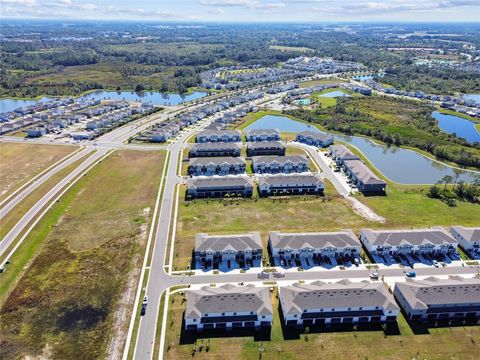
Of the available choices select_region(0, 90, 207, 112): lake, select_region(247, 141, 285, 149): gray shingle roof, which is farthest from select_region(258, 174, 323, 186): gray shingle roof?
select_region(0, 90, 207, 112): lake

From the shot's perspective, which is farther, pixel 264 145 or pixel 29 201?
pixel 264 145

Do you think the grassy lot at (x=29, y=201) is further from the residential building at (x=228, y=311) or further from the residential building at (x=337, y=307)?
the residential building at (x=337, y=307)

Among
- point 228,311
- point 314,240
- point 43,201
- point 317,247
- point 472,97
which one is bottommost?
point 472,97

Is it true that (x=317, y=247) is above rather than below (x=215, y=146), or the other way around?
above

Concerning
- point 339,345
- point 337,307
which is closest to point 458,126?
point 337,307

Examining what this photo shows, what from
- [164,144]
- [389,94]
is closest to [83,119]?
[164,144]

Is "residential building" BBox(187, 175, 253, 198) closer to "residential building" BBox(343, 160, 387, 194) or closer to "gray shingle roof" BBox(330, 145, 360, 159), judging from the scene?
"residential building" BBox(343, 160, 387, 194)

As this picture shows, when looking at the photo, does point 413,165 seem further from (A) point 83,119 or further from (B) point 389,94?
(A) point 83,119

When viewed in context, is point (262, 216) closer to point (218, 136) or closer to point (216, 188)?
point (216, 188)

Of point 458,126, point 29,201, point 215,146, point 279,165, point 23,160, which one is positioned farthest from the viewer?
point 458,126
